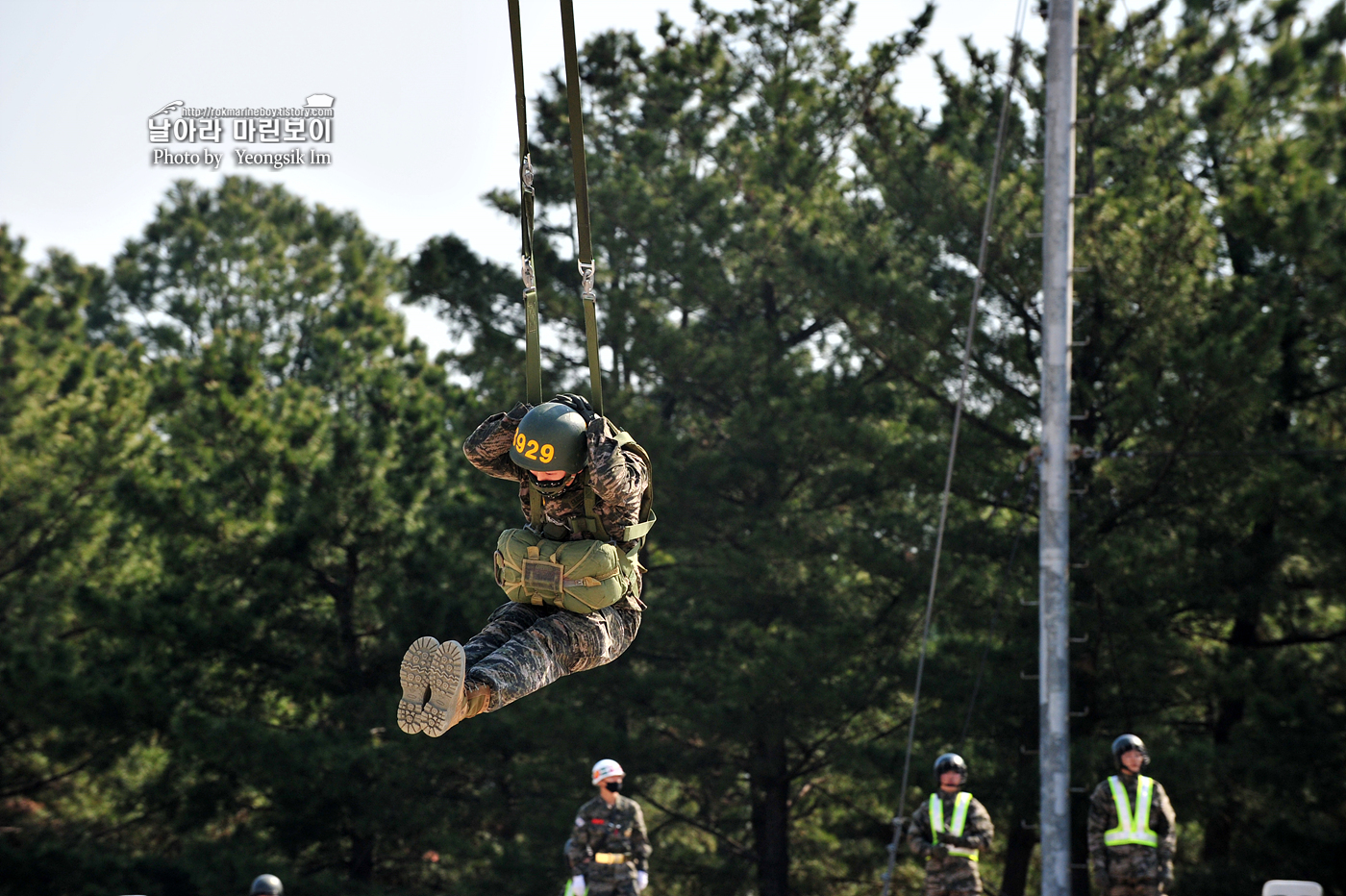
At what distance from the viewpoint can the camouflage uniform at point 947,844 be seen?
35.6ft

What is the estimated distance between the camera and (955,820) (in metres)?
10.9

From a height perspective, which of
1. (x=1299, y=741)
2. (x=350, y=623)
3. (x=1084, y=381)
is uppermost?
(x=1084, y=381)

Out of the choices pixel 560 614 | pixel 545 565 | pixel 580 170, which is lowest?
pixel 560 614

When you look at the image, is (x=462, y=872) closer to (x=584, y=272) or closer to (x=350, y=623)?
(x=350, y=623)

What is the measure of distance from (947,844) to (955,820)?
0.66 feet

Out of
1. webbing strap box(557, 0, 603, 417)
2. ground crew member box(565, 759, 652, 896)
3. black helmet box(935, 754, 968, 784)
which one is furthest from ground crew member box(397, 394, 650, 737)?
ground crew member box(565, 759, 652, 896)

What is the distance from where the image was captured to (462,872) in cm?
2227

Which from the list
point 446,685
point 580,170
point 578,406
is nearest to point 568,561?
point 578,406

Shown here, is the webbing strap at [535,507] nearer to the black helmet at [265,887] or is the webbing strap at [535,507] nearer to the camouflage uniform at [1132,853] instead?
the black helmet at [265,887]

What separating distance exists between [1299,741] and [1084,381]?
4.77 meters

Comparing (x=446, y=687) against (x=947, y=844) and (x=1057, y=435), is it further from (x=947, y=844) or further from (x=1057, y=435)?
(x=1057, y=435)

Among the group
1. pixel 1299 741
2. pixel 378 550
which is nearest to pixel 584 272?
pixel 1299 741

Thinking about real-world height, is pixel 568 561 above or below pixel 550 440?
below

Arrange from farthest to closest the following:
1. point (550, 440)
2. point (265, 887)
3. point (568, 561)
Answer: point (265, 887), point (568, 561), point (550, 440)
